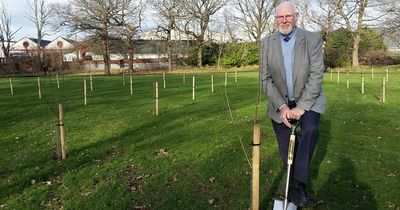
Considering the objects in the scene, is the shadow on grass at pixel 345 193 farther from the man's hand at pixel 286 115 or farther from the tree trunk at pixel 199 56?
the tree trunk at pixel 199 56

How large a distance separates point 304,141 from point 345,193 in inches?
72.4

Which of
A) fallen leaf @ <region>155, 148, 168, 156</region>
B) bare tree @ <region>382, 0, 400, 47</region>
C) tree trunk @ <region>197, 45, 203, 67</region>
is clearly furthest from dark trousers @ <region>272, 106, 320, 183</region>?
tree trunk @ <region>197, 45, 203, 67</region>

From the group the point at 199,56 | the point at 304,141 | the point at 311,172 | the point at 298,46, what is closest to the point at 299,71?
the point at 298,46

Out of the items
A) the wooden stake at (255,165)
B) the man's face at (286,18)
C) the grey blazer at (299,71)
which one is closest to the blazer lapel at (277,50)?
the grey blazer at (299,71)

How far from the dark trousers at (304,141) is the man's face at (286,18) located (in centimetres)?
100

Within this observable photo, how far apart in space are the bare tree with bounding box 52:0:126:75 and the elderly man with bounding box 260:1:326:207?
5205 centimetres

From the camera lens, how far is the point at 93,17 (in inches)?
2144

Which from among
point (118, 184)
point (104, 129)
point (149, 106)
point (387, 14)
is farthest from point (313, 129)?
point (387, 14)

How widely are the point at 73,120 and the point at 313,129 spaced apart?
1151cm

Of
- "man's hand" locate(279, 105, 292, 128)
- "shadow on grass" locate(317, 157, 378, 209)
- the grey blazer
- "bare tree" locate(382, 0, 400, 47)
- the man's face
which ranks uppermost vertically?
"bare tree" locate(382, 0, 400, 47)

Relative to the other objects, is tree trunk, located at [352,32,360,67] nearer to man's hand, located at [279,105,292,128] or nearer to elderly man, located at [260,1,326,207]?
elderly man, located at [260,1,326,207]

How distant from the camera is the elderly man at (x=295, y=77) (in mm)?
4762

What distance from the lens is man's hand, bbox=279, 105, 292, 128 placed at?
4.79 metres

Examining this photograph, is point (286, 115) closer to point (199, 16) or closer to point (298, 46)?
point (298, 46)
